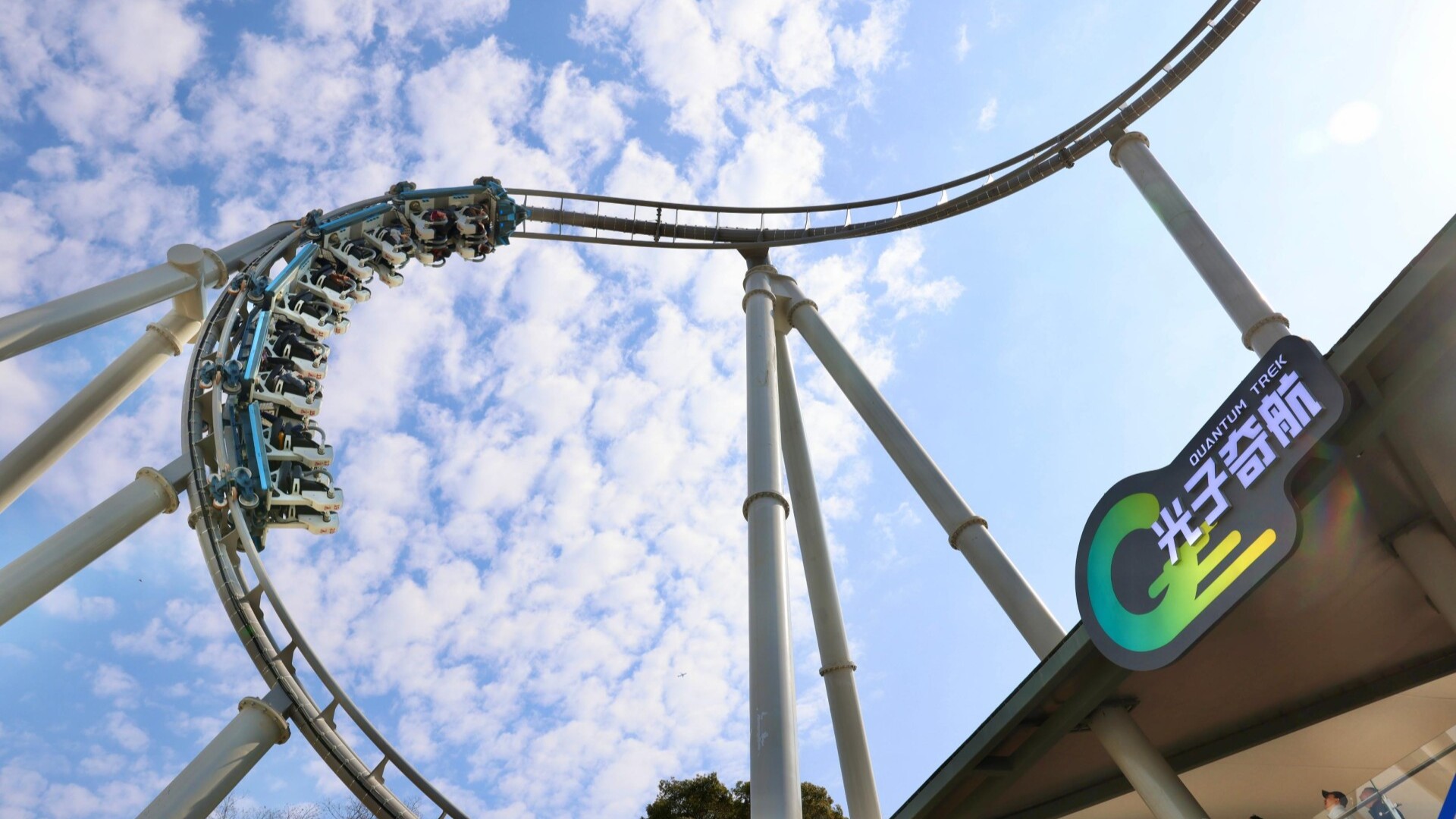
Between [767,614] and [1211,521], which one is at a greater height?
[767,614]

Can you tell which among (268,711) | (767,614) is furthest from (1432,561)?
(268,711)

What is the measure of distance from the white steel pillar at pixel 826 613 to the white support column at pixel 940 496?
1.06 meters

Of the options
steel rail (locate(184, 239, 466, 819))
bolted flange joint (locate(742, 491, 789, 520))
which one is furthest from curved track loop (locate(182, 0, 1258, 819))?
bolted flange joint (locate(742, 491, 789, 520))

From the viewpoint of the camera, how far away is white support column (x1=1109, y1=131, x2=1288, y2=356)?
1197 centimetres

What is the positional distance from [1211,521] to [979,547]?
226 inches

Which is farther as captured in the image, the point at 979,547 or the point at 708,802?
the point at 708,802

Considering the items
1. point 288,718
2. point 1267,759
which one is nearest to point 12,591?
point 288,718

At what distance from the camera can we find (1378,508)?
7.16 meters

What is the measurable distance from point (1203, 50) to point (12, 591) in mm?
→ 18674

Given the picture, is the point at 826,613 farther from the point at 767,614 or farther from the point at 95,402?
the point at 95,402

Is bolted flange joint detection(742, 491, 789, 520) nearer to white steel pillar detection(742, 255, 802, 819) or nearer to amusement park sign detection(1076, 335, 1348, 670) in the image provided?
white steel pillar detection(742, 255, 802, 819)

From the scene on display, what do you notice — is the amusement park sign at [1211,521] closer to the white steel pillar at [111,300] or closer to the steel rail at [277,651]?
the steel rail at [277,651]

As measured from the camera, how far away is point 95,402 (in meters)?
14.9

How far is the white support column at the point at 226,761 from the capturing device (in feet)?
35.8
